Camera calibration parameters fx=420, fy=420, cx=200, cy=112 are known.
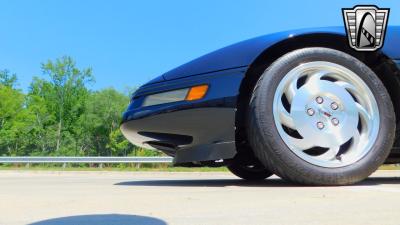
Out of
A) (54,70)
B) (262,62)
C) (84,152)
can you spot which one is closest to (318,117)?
(262,62)

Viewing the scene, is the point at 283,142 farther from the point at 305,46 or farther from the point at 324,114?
the point at 305,46

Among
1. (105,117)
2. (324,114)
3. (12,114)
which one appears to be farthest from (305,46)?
(105,117)

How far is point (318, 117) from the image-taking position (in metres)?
2.99

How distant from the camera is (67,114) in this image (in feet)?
139

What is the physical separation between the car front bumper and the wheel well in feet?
0.50

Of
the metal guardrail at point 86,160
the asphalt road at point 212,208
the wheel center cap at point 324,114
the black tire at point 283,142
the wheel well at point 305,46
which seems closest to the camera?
the asphalt road at point 212,208

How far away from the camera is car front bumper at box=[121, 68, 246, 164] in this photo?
292cm

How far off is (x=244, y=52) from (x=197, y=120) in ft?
1.99

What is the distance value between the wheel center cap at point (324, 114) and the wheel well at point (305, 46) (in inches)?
13.5

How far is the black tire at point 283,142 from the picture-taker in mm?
2857

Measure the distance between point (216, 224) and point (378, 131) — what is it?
1.88 metres

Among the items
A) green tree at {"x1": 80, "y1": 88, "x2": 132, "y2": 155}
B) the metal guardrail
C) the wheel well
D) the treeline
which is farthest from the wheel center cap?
green tree at {"x1": 80, "y1": 88, "x2": 132, "y2": 155}

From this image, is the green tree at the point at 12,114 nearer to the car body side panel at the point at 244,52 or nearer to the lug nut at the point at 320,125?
the car body side panel at the point at 244,52

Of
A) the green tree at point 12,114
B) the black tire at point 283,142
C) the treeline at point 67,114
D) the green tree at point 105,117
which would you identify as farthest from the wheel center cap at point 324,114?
→ the green tree at point 105,117
